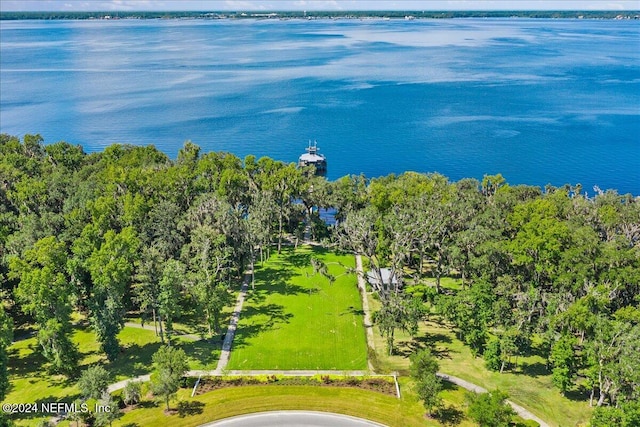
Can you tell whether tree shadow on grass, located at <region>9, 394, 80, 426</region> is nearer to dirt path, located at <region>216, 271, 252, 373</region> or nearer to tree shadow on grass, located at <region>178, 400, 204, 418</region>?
tree shadow on grass, located at <region>178, 400, 204, 418</region>

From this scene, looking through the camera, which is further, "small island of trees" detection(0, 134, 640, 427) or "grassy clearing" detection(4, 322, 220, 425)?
"grassy clearing" detection(4, 322, 220, 425)

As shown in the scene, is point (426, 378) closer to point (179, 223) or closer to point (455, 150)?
point (179, 223)

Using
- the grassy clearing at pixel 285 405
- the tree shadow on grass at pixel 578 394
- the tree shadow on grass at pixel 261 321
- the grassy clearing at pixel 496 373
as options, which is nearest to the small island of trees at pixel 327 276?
the tree shadow on grass at pixel 578 394

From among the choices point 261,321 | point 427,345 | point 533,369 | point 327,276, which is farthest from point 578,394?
point 261,321

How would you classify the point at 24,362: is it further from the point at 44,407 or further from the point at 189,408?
the point at 189,408

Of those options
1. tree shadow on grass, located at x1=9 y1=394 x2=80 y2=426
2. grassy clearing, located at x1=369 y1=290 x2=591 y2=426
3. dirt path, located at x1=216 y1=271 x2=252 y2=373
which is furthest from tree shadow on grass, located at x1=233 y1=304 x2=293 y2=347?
tree shadow on grass, located at x1=9 y1=394 x2=80 y2=426

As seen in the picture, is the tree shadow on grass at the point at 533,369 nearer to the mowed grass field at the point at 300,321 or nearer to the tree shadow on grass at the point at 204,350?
the mowed grass field at the point at 300,321

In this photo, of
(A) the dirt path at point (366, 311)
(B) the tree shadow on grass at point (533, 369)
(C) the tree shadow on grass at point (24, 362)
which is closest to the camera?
(B) the tree shadow on grass at point (533, 369)

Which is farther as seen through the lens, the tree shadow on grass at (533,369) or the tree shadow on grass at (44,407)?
the tree shadow on grass at (533,369)
